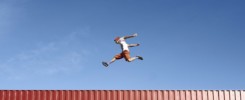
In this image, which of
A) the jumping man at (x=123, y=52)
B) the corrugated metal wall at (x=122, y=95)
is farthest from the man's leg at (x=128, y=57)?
the corrugated metal wall at (x=122, y=95)

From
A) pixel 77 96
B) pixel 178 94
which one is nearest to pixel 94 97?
pixel 77 96

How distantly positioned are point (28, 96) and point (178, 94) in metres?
4.60

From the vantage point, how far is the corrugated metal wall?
10.5 m

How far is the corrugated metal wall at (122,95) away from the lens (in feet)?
34.3

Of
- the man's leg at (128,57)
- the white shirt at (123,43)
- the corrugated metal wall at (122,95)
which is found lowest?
the corrugated metal wall at (122,95)

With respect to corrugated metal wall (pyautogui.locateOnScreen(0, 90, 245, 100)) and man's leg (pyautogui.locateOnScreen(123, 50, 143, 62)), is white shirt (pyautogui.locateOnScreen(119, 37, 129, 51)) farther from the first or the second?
corrugated metal wall (pyautogui.locateOnScreen(0, 90, 245, 100))

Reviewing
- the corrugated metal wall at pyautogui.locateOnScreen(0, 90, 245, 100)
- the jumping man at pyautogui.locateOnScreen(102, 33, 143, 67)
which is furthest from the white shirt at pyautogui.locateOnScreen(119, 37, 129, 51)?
the corrugated metal wall at pyautogui.locateOnScreen(0, 90, 245, 100)

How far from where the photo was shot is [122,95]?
34.4 ft

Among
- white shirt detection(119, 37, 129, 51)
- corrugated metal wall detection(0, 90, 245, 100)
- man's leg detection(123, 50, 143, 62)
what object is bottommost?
corrugated metal wall detection(0, 90, 245, 100)

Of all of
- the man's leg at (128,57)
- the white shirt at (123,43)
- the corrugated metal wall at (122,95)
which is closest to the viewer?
the man's leg at (128,57)

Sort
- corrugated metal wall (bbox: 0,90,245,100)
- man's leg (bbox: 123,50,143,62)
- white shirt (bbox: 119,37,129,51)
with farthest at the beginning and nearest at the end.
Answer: corrugated metal wall (bbox: 0,90,245,100), white shirt (bbox: 119,37,129,51), man's leg (bbox: 123,50,143,62)

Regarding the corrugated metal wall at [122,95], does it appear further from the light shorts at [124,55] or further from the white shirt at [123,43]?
the white shirt at [123,43]

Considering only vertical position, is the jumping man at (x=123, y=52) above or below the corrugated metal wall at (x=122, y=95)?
above

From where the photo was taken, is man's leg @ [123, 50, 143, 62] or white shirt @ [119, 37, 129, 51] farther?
white shirt @ [119, 37, 129, 51]
